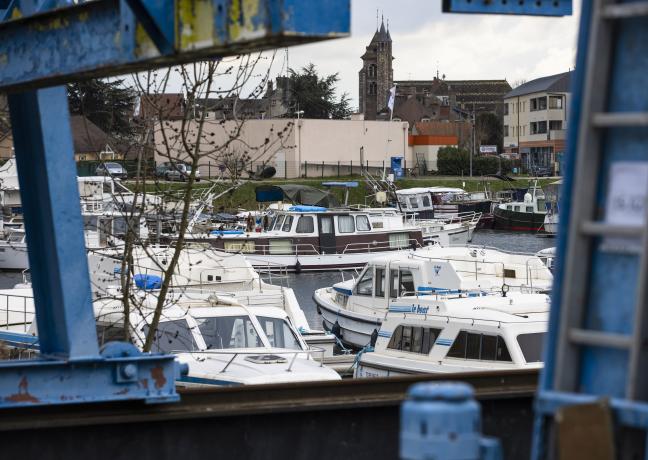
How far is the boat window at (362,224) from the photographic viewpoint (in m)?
51.4

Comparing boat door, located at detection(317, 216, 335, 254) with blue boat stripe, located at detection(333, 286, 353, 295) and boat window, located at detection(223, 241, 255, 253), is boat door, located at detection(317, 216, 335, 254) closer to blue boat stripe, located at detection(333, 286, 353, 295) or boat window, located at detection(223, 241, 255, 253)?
boat window, located at detection(223, 241, 255, 253)

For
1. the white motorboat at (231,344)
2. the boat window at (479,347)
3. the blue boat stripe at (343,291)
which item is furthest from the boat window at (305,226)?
the boat window at (479,347)

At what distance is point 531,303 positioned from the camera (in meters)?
19.7

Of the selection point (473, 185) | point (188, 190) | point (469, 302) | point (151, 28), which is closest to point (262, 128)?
point (473, 185)

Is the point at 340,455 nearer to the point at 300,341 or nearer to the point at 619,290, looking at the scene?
the point at 619,290

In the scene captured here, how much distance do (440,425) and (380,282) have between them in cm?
2331

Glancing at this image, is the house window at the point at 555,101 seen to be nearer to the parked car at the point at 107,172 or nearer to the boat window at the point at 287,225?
the boat window at the point at 287,225

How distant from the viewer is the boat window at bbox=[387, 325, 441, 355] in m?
19.0

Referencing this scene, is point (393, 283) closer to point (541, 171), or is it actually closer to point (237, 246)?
point (237, 246)

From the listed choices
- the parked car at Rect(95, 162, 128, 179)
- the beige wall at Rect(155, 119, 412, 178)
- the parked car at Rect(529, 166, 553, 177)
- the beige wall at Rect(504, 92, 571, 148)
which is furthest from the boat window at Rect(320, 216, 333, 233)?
the beige wall at Rect(504, 92, 571, 148)

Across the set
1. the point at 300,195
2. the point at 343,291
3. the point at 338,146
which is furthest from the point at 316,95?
the point at 343,291

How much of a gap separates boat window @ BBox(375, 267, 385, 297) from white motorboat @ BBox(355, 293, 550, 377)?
6985mm

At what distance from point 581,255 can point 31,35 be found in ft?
11.3

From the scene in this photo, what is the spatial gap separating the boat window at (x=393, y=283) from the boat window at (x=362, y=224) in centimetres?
2399
